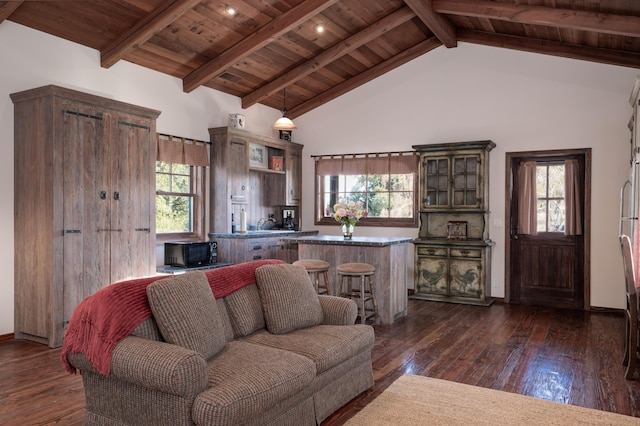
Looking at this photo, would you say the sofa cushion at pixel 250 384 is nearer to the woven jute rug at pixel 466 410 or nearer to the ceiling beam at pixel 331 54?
the woven jute rug at pixel 466 410

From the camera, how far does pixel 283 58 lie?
260 inches

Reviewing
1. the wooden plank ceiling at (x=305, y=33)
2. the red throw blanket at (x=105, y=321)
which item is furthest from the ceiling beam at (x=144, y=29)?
the red throw blanket at (x=105, y=321)

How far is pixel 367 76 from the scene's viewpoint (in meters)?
7.52

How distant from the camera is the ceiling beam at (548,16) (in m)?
4.66

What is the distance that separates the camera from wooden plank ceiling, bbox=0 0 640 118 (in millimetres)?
4676

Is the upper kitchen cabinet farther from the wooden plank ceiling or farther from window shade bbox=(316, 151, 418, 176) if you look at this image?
the wooden plank ceiling

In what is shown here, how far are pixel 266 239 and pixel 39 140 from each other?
3.24 m

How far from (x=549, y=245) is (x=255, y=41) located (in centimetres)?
470

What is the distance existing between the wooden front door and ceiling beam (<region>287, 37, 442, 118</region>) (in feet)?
6.70

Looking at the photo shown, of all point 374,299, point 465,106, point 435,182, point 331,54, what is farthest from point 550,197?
point 331,54

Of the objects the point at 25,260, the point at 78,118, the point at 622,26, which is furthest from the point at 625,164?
the point at 25,260

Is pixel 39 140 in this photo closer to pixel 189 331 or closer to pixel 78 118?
pixel 78 118

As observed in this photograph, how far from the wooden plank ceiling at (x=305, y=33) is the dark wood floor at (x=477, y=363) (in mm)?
3066

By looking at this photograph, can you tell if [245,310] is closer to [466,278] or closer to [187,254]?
[187,254]
